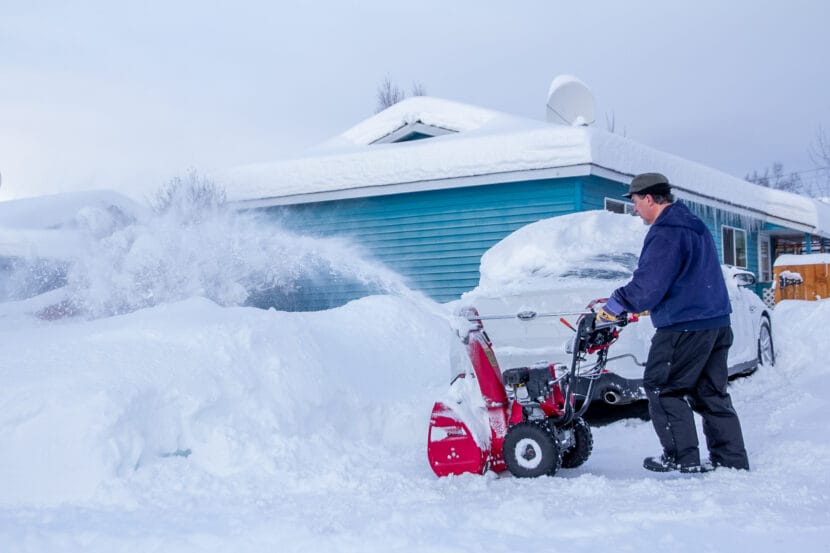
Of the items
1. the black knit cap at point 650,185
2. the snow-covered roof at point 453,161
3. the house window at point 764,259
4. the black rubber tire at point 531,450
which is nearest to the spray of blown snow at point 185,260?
the snow-covered roof at point 453,161

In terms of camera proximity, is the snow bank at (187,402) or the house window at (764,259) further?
the house window at (764,259)

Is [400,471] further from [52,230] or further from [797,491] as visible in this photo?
[52,230]

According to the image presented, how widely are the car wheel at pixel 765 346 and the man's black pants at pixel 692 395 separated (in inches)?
188

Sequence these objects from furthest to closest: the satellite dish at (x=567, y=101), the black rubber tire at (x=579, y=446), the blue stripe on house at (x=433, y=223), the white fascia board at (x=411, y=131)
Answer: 1. the satellite dish at (x=567, y=101)
2. the white fascia board at (x=411, y=131)
3. the blue stripe on house at (x=433, y=223)
4. the black rubber tire at (x=579, y=446)

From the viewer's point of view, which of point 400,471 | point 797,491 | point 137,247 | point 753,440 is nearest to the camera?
point 797,491

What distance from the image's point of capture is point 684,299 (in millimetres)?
4801

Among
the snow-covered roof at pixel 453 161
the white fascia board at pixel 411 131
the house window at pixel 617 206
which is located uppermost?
the white fascia board at pixel 411 131

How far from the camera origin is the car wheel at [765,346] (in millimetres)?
9289

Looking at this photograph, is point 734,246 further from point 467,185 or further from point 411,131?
point 467,185

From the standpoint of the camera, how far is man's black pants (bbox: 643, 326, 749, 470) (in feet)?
15.5

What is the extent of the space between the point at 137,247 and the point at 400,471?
7663 mm

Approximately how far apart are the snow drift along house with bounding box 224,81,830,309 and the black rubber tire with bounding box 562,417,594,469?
758 cm

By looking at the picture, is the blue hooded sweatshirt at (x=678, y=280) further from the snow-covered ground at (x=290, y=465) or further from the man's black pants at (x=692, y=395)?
the snow-covered ground at (x=290, y=465)

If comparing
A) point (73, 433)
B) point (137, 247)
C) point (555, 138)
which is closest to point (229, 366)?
point (73, 433)
